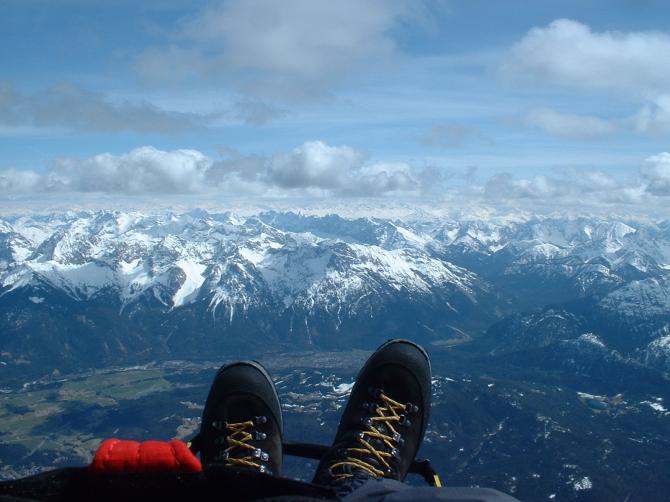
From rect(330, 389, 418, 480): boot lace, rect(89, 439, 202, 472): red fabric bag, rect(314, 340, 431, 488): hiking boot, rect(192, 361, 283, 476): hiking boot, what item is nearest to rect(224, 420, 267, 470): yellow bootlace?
rect(192, 361, 283, 476): hiking boot

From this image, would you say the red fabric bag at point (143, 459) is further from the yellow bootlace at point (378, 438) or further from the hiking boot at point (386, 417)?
the hiking boot at point (386, 417)

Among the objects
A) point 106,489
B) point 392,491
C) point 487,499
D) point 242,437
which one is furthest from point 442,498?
point 242,437

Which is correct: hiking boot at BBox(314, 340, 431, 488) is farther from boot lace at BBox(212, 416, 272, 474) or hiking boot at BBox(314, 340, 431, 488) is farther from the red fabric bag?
the red fabric bag

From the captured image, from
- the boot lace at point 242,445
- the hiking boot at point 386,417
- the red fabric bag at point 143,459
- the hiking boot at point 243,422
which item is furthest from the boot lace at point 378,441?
the red fabric bag at point 143,459

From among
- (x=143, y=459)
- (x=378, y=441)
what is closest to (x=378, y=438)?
(x=378, y=441)

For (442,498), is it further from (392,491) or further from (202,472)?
(202,472)

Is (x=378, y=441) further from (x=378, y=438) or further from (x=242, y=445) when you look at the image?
(x=242, y=445)
